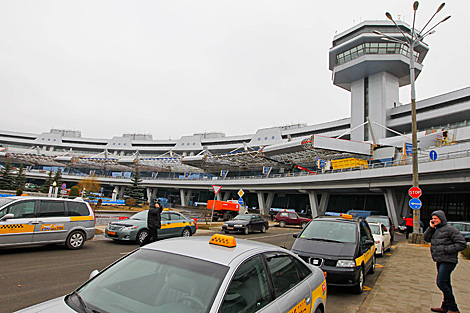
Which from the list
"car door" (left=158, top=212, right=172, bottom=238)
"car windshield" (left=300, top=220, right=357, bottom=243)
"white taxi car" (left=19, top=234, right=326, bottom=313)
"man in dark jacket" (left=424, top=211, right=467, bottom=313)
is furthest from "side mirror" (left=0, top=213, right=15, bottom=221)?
"man in dark jacket" (left=424, top=211, right=467, bottom=313)

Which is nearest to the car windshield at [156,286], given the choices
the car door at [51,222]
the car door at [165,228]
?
the car door at [51,222]

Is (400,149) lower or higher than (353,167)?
higher

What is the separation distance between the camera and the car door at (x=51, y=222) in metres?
9.36

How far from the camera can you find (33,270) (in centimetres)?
722

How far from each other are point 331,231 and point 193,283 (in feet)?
19.4

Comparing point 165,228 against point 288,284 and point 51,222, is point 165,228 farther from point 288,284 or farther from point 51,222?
point 288,284

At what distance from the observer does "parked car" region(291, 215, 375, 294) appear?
6.31m

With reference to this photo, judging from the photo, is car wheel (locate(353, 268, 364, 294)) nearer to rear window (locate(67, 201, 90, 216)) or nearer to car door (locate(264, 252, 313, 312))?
car door (locate(264, 252, 313, 312))

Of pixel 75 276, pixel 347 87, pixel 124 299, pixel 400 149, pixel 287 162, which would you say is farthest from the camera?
pixel 347 87

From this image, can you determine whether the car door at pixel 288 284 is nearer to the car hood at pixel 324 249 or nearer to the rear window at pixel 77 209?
the car hood at pixel 324 249

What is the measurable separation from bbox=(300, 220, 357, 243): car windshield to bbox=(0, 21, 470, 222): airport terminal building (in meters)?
21.9

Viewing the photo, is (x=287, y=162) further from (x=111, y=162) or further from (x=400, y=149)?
(x=111, y=162)

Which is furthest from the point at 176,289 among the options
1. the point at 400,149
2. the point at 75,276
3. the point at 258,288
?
the point at 400,149

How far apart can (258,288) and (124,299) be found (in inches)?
49.4
